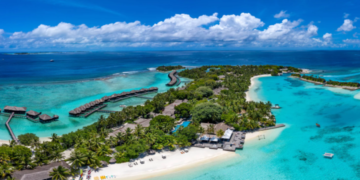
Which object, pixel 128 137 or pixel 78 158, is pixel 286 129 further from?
pixel 78 158

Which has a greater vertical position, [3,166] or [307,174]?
[3,166]

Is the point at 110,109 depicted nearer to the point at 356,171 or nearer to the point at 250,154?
the point at 250,154

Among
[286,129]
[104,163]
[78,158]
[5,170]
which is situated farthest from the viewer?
[286,129]

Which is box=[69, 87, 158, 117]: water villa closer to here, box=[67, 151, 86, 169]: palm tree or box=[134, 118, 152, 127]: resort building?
box=[134, 118, 152, 127]: resort building

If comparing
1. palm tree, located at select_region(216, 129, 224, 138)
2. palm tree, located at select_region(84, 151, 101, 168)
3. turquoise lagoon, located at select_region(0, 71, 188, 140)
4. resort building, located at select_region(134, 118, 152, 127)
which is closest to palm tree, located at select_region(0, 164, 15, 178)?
palm tree, located at select_region(84, 151, 101, 168)

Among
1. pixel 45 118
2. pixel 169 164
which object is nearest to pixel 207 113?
pixel 169 164

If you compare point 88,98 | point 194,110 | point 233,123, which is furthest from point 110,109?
point 233,123

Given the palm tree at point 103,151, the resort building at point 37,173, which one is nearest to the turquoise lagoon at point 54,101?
the resort building at point 37,173
